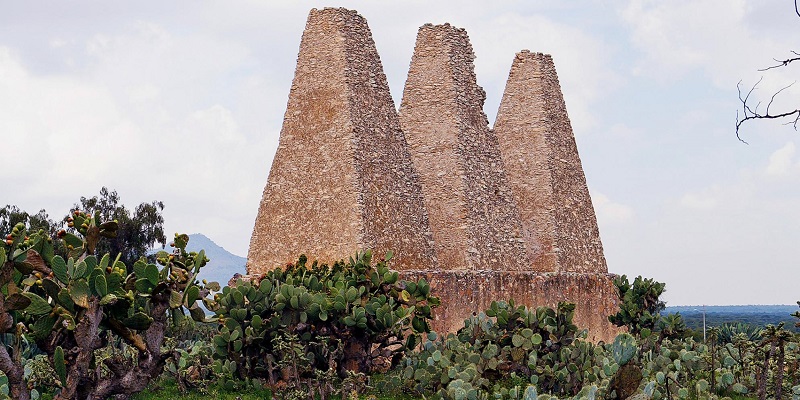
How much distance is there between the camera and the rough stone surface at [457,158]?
69.0 feet

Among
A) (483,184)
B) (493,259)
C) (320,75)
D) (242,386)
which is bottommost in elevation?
(242,386)

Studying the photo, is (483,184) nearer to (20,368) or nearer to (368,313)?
(368,313)

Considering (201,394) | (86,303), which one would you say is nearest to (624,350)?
(86,303)

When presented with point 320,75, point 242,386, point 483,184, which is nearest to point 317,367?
point 242,386

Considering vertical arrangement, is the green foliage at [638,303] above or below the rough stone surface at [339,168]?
below

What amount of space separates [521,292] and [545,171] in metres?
5.20

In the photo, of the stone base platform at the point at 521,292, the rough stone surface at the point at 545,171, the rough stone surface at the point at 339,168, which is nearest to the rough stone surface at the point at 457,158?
the stone base platform at the point at 521,292

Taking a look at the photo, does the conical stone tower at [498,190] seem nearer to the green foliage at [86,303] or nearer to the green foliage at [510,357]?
the green foliage at [510,357]

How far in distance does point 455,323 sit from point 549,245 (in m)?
6.82

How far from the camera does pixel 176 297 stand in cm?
945

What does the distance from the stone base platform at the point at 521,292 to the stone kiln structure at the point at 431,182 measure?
33mm

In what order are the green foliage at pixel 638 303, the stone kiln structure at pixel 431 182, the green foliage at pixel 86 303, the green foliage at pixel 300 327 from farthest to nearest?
the green foliage at pixel 638 303 → the stone kiln structure at pixel 431 182 → the green foliage at pixel 300 327 → the green foliage at pixel 86 303

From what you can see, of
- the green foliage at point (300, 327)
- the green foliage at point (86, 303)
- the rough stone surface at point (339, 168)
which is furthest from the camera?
the rough stone surface at point (339, 168)

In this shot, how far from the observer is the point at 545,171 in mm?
25594
